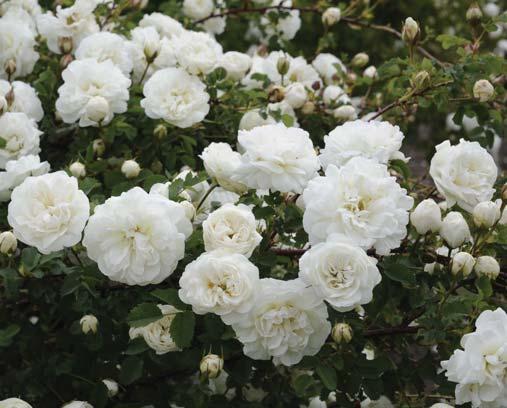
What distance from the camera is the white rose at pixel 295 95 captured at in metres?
2.21

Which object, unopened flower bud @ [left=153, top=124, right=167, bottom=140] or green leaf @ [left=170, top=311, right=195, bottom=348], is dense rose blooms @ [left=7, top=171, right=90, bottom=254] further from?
unopened flower bud @ [left=153, top=124, right=167, bottom=140]

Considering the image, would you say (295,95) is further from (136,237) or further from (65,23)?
(136,237)

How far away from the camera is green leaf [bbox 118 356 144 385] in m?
1.69

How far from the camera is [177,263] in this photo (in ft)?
Answer: 4.93

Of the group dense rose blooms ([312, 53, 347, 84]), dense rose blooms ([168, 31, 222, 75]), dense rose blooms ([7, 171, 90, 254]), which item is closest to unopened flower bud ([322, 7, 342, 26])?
dense rose blooms ([312, 53, 347, 84])

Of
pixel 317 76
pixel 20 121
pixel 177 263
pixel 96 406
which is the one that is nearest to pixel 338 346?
pixel 177 263

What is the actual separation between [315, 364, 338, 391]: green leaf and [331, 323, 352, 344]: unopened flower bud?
8 centimetres

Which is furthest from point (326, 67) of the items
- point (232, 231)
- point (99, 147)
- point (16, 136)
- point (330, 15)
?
point (232, 231)

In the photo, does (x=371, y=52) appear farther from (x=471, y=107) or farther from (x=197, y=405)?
(x=197, y=405)

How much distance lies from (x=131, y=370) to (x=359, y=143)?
0.67 m

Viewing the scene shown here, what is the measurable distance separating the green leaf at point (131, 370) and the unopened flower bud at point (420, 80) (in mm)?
874

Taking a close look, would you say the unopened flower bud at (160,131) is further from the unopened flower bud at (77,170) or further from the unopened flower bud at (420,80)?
the unopened flower bud at (420,80)

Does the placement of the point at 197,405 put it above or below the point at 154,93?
below

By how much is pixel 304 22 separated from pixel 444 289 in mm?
4015
